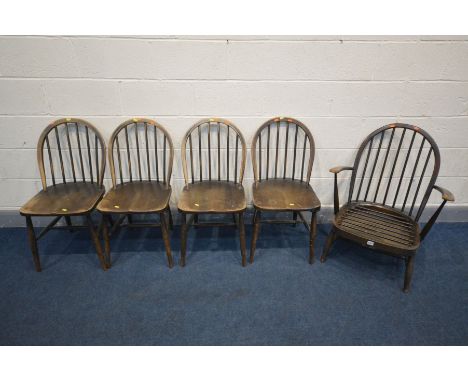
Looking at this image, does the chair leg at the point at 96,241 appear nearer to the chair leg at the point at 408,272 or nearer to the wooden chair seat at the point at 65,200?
the wooden chair seat at the point at 65,200

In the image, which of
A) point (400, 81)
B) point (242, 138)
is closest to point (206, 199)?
point (242, 138)

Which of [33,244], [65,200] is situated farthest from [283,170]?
[33,244]

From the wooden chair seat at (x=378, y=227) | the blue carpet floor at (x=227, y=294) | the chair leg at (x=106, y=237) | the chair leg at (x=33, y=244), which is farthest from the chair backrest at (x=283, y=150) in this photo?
the chair leg at (x=33, y=244)

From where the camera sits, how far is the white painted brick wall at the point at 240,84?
190 cm

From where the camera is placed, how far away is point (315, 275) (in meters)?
2.01

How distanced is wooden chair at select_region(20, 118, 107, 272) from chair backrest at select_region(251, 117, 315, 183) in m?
1.06

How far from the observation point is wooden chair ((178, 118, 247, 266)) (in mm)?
1925

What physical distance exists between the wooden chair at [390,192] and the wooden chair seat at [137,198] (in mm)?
1095

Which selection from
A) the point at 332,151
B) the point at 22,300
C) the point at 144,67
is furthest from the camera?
the point at 332,151

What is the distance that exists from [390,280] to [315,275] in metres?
0.47

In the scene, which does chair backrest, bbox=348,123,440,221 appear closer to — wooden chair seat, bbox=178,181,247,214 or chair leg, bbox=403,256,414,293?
chair leg, bbox=403,256,414,293

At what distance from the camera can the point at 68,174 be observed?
2.26 meters

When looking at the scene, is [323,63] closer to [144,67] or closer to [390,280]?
[144,67]

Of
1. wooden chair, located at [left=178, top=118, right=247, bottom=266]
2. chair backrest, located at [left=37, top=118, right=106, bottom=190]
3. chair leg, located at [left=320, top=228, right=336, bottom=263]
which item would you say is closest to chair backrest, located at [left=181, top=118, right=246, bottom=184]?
wooden chair, located at [left=178, top=118, right=247, bottom=266]
